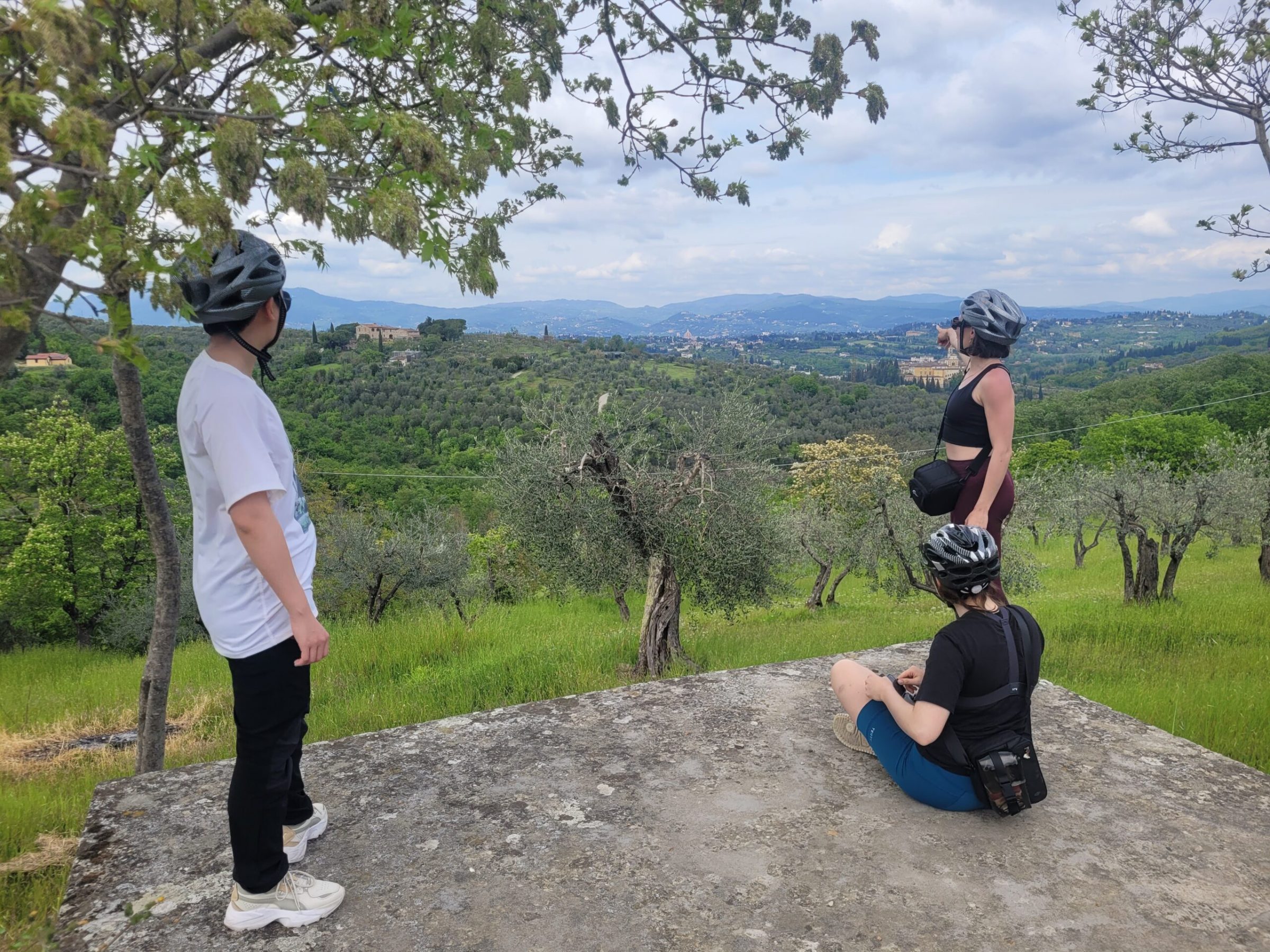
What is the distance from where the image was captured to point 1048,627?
28.9 feet

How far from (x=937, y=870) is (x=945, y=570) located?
1.07m

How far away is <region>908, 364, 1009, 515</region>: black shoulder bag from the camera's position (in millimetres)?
3759

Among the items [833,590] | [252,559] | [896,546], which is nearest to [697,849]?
[252,559]

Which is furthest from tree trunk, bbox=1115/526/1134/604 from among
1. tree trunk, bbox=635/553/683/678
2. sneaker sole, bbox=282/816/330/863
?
sneaker sole, bbox=282/816/330/863

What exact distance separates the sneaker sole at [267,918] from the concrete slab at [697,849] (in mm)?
41

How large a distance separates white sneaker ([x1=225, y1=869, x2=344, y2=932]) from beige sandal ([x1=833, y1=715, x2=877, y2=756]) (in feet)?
7.50

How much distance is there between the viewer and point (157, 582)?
407 centimetres

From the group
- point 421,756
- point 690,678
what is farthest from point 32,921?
point 690,678

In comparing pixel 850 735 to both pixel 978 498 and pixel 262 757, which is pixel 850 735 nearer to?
pixel 978 498

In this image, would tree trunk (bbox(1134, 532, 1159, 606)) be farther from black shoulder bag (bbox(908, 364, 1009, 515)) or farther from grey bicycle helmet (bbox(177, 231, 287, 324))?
grey bicycle helmet (bbox(177, 231, 287, 324))

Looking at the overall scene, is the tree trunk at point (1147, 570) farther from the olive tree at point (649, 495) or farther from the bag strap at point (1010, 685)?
the bag strap at point (1010, 685)

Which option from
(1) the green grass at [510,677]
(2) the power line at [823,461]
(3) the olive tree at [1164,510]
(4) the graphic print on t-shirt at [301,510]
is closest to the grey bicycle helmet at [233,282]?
(4) the graphic print on t-shirt at [301,510]

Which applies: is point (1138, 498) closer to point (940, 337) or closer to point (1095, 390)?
point (940, 337)

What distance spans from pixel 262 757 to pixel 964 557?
100 inches
